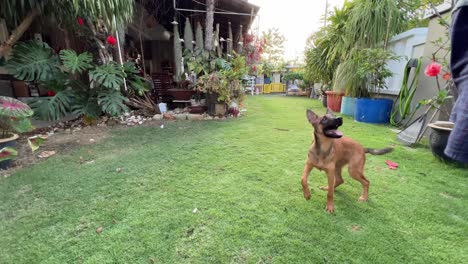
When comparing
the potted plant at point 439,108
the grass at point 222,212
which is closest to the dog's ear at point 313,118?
the grass at point 222,212

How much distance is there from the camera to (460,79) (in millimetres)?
582

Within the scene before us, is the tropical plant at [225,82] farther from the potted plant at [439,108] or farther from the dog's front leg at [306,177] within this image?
the dog's front leg at [306,177]

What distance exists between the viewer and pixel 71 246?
48.7 inches

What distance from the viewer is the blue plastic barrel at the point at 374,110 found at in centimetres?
451

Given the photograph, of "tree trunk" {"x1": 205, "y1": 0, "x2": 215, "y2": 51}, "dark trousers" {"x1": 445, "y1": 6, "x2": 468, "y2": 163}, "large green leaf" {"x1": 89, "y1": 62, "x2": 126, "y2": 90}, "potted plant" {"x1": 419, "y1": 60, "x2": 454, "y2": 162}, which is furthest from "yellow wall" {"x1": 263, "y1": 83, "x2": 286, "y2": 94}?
"dark trousers" {"x1": 445, "y1": 6, "x2": 468, "y2": 163}

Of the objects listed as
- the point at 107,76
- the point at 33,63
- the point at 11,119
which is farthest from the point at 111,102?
the point at 11,119

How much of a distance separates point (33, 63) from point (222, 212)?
3.93 meters

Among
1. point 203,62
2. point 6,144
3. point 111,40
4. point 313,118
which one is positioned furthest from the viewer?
point 203,62

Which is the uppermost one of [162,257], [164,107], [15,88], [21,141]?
[15,88]

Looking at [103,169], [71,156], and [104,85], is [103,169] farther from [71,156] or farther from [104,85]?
[104,85]

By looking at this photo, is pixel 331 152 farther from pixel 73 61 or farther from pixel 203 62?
pixel 203 62

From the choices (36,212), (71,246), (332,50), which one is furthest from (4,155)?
(332,50)

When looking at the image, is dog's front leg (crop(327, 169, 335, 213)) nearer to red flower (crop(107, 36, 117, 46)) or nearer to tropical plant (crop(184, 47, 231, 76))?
tropical plant (crop(184, 47, 231, 76))

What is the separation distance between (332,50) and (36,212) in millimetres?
6959
